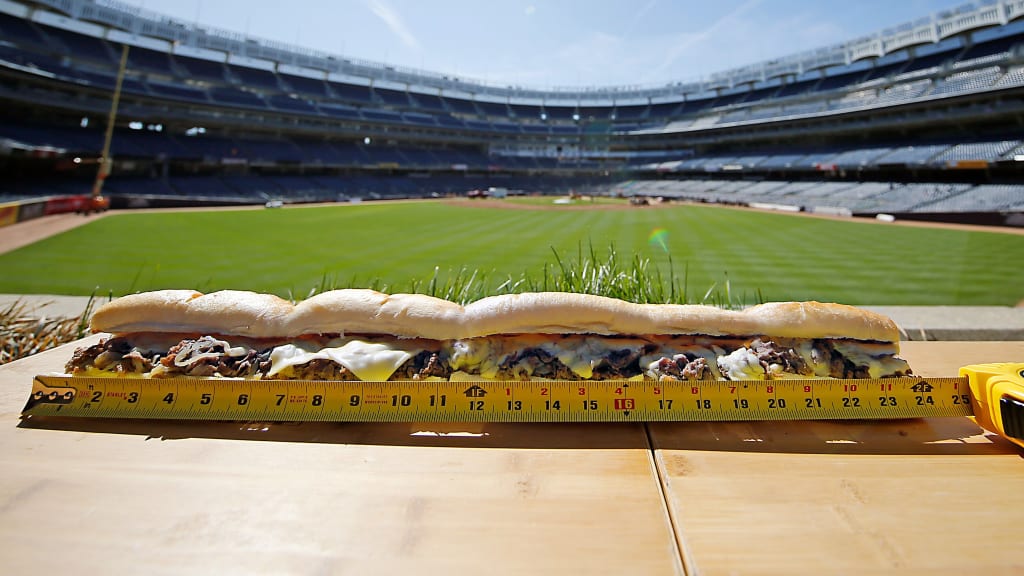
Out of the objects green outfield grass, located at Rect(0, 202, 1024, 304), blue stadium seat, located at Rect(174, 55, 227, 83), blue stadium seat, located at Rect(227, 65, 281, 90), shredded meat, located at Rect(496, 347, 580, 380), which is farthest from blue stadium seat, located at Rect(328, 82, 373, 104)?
shredded meat, located at Rect(496, 347, 580, 380)

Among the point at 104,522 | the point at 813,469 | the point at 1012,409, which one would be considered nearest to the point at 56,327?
the point at 104,522

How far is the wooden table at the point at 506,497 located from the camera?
0.89 meters

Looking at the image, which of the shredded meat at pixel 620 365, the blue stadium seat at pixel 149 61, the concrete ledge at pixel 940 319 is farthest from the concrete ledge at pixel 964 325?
the blue stadium seat at pixel 149 61

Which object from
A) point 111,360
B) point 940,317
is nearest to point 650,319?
point 111,360

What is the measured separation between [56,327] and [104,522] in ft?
8.92

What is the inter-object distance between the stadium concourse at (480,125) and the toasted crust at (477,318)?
19.0 m

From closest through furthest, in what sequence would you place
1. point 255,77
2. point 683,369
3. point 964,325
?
point 683,369
point 964,325
point 255,77

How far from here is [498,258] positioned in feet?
35.2

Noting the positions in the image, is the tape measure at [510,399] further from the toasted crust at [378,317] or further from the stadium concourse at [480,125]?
the stadium concourse at [480,125]

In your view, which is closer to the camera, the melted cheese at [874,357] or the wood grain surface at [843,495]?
the wood grain surface at [843,495]

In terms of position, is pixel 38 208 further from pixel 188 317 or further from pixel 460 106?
pixel 460 106

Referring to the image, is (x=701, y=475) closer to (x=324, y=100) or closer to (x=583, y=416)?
(x=583, y=416)

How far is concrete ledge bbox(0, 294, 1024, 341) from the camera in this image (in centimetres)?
250

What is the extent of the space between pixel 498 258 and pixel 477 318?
30.1 feet
